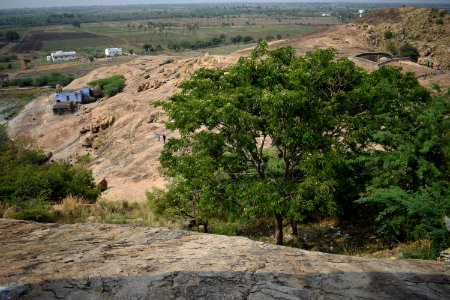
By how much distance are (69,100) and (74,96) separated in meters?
1.01

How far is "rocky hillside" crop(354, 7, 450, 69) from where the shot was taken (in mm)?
51125

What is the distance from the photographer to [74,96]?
5456 centimetres

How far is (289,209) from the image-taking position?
29.0ft

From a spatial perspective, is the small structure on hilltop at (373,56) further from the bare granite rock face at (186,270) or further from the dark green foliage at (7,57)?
the dark green foliage at (7,57)

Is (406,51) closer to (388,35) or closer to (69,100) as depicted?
(388,35)

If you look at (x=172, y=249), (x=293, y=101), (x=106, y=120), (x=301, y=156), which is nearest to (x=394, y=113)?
(x=301, y=156)

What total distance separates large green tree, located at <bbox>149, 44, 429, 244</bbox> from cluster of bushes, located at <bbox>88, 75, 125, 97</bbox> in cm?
4735

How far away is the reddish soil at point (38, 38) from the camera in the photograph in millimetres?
126062

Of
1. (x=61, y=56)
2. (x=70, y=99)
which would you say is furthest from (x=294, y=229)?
(x=61, y=56)

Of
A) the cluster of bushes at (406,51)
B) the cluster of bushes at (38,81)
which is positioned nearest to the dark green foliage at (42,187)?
the cluster of bushes at (406,51)

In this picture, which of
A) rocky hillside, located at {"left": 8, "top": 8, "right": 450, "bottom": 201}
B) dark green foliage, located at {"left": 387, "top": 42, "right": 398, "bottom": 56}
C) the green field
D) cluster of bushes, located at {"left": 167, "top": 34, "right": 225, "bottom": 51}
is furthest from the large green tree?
the green field

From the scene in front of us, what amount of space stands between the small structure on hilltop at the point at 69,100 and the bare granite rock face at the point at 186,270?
51.5 meters

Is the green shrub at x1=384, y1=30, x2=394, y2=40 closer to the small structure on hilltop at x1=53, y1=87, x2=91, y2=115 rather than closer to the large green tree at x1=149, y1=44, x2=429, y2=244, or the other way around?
the small structure on hilltop at x1=53, y1=87, x2=91, y2=115

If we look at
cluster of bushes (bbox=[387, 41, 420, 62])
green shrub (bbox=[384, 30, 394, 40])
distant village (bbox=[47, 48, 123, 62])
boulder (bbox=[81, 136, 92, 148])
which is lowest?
boulder (bbox=[81, 136, 92, 148])
